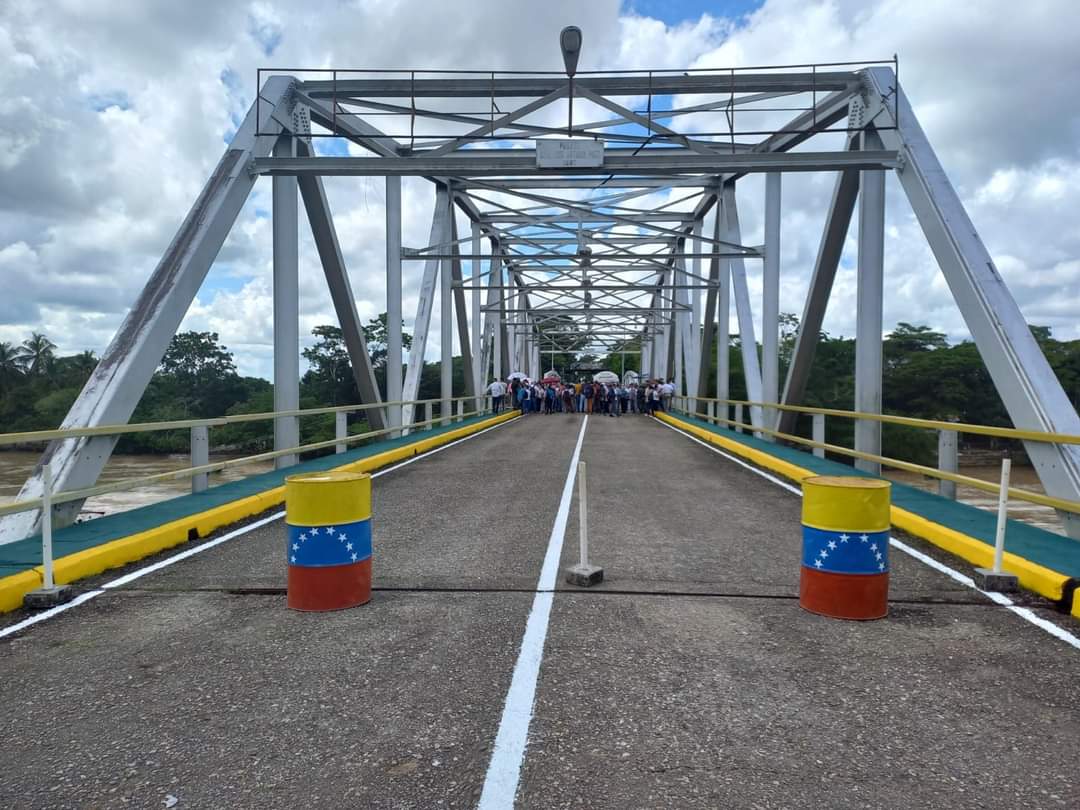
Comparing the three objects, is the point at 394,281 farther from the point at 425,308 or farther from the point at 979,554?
the point at 979,554

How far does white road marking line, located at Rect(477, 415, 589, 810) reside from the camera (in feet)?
9.58

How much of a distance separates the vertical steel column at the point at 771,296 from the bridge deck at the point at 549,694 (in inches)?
509

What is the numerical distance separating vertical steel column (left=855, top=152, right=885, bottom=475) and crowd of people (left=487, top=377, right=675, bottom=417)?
2300 cm

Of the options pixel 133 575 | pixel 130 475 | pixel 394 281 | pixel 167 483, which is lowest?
pixel 167 483

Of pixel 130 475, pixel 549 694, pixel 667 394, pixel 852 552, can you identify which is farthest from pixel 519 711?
pixel 130 475

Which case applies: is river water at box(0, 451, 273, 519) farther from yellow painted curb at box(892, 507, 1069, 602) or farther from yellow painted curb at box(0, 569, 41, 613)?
yellow painted curb at box(892, 507, 1069, 602)

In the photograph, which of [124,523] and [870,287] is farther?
[870,287]

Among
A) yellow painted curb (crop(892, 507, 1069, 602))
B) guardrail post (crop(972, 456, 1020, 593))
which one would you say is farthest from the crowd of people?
guardrail post (crop(972, 456, 1020, 593))

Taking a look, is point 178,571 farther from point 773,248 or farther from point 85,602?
point 773,248

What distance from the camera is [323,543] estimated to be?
17.1 ft

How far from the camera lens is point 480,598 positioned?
5.45 m

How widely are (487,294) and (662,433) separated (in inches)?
806

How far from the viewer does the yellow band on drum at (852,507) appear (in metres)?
5.00

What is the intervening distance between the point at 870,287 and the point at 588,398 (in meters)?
26.8
